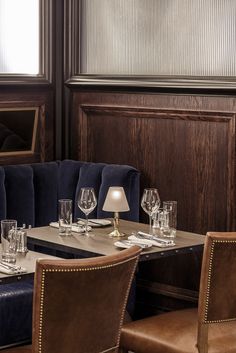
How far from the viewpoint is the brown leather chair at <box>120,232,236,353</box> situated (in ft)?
12.0

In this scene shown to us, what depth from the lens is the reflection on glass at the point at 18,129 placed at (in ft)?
18.2

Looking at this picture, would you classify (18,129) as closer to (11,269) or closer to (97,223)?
(97,223)

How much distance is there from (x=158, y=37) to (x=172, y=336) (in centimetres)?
220

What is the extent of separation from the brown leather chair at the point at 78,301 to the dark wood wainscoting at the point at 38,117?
248 centimetres

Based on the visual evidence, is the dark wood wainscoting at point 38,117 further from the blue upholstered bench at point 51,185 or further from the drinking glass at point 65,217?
the drinking glass at point 65,217

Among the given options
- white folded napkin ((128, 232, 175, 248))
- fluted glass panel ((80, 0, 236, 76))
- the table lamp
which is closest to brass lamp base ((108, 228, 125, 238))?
the table lamp

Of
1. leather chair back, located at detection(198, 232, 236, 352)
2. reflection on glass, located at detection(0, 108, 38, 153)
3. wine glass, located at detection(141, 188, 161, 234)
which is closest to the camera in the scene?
leather chair back, located at detection(198, 232, 236, 352)

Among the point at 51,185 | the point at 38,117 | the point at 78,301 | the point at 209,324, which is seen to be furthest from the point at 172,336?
the point at 38,117

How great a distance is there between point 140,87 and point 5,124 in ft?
2.97

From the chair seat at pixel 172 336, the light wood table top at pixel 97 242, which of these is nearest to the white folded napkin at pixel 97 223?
the light wood table top at pixel 97 242

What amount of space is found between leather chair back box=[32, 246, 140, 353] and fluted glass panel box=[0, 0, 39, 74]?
2705mm

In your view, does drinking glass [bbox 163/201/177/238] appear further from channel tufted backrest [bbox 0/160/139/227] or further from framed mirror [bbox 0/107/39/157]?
framed mirror [bbox 0/107/39/157]

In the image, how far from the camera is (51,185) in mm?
5547

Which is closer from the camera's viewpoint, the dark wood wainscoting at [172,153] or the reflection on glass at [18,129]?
the dark wood wainscoting at [172,153]
